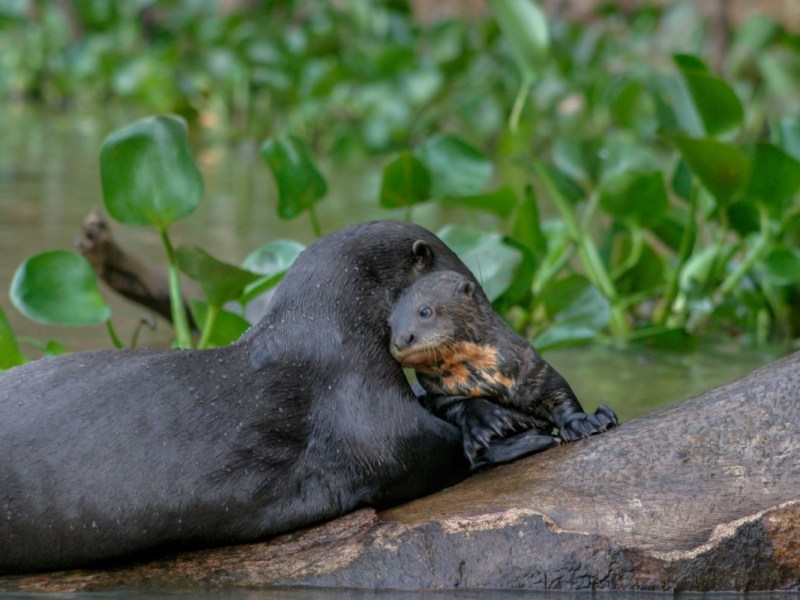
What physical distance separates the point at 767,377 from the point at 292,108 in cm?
1066

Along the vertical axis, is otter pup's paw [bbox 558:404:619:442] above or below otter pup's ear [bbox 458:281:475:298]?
below

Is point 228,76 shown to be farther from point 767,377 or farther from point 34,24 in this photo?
point 767,377

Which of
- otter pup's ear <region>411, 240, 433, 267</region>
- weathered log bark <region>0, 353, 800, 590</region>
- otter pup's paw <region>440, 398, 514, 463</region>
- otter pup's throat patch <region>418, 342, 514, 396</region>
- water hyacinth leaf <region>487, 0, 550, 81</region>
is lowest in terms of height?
weathered log bark <region>0, 353, 800, 590</region>

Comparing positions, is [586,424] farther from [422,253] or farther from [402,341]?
[422,253]

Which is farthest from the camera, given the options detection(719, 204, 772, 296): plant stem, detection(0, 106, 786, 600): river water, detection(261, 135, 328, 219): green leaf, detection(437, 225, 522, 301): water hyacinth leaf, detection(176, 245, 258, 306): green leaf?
detection(719, 204, 772, 296): plant stem

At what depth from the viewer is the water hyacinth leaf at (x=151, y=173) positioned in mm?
4586

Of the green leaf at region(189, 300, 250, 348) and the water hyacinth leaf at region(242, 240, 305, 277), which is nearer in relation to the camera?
the green leaf at region(189, 300, 250, 348)

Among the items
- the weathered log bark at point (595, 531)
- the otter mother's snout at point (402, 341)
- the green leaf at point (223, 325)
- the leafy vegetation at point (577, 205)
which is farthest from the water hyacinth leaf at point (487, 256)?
the weathered log bark at point (595, 531)

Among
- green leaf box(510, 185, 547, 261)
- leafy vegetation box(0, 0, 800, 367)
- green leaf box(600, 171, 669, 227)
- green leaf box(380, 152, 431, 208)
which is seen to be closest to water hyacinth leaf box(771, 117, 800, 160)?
leafy vegetation box(0, 0, 800, 367)

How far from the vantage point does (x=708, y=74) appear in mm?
5566

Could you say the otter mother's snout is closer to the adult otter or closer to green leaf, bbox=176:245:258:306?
the adult otter

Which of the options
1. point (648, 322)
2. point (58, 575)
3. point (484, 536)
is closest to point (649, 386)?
point (648, 322)

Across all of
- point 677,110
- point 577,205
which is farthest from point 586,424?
point 577,205

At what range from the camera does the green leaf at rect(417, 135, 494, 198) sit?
588 cm
